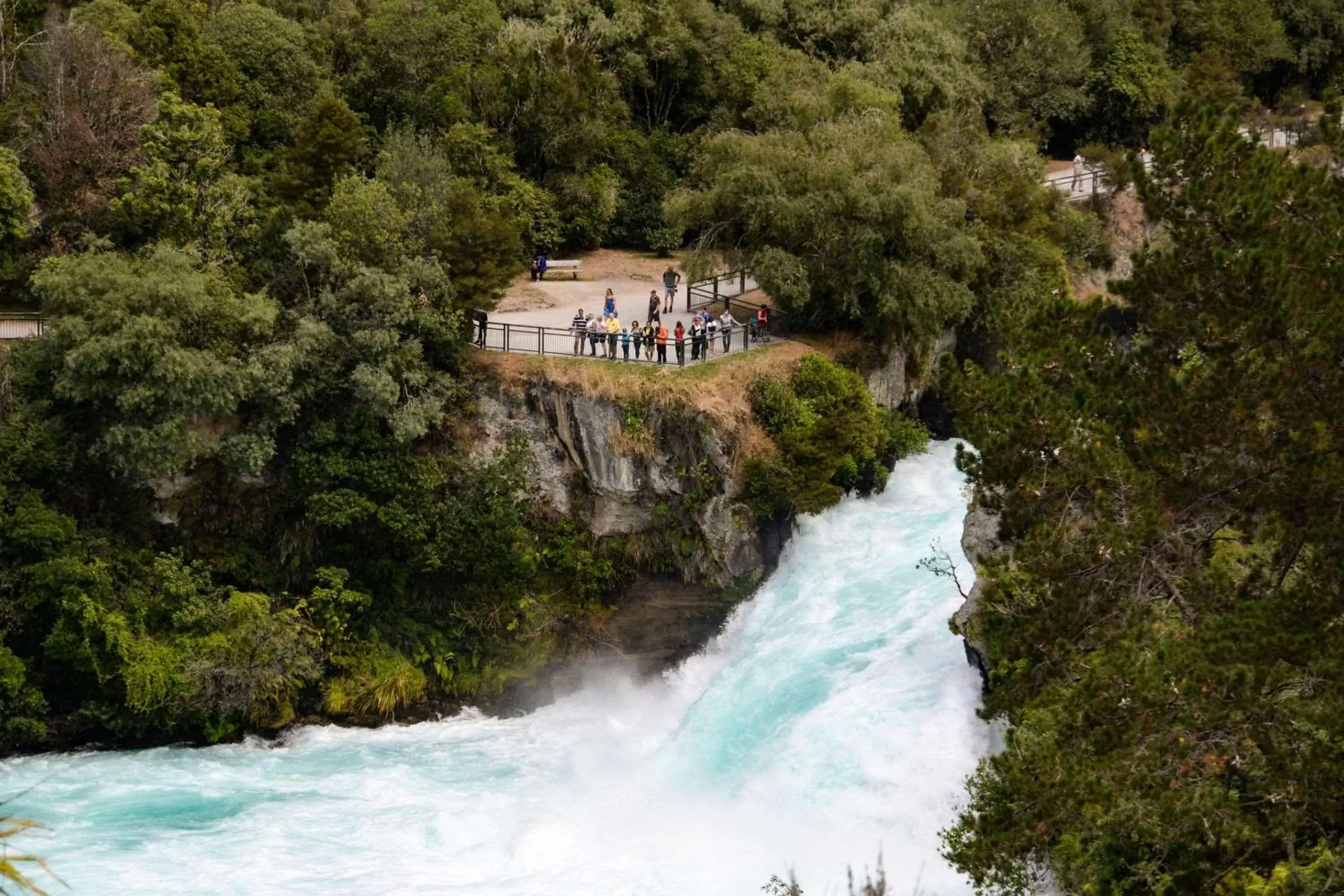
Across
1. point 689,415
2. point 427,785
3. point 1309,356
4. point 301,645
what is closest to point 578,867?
point 427,785

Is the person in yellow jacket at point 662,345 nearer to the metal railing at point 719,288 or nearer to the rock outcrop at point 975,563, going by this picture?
the metal railing at point 719,288

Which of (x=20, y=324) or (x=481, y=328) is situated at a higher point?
(x=481, y=328)

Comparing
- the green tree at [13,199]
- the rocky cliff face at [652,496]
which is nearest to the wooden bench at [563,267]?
the rocky cliff face at [652,496]

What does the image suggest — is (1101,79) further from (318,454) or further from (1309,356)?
(1309,356)

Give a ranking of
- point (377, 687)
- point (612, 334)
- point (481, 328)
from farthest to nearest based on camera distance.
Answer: point (481, 328), point (612, 334), point (377, 687)

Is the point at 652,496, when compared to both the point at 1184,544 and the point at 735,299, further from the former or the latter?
the point at 1184,544

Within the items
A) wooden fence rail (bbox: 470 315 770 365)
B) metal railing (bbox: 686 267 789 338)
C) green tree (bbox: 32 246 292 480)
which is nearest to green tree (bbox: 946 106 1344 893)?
wooden fence rail (bbox: 470 315 770 365)

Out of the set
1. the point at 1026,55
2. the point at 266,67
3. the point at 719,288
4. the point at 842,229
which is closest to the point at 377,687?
the point at 842,229
